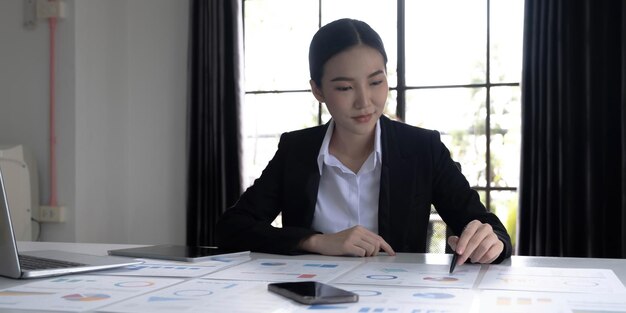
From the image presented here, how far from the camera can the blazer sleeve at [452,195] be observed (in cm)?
192

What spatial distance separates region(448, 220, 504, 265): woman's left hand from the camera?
4.68 ft

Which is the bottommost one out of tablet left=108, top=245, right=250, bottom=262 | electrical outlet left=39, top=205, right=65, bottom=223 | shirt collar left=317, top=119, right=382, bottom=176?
electrical outlet left=39, top=205, right=65, bottom=223

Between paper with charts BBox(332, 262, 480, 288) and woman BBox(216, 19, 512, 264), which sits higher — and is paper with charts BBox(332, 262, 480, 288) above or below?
below

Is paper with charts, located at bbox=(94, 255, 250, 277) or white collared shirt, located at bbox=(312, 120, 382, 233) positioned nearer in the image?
paper with charts, located at bbox=(94, 255, 250, 277)

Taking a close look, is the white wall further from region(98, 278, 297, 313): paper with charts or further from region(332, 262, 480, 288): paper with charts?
region(98, 278, 297, 313): paper with charts

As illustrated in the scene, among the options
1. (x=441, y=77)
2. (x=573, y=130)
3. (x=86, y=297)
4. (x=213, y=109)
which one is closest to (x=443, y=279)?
(x=86, y=297)

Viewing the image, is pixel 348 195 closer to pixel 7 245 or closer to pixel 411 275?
pixel 411 275

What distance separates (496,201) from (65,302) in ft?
10.4

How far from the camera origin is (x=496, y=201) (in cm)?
396

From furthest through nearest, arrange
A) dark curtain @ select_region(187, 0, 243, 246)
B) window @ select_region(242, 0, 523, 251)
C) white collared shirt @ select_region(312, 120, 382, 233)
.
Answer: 1. dark curtain @ select_region(187, 0, 243, 246)
2. window @ select_region(242, 0, 523, 251)
3. white collared shirt @ select_region(312, 120, 382, 233)

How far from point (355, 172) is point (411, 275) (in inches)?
29.2

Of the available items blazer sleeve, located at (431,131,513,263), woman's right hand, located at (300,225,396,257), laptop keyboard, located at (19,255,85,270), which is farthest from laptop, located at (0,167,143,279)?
blazer sleeve, located at (431,131,513,263)

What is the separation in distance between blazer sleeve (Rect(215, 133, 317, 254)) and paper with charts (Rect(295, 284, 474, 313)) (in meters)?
0.56

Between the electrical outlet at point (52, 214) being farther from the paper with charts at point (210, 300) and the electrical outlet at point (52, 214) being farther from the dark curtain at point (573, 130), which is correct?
the paper with charts at point (210, 300)
